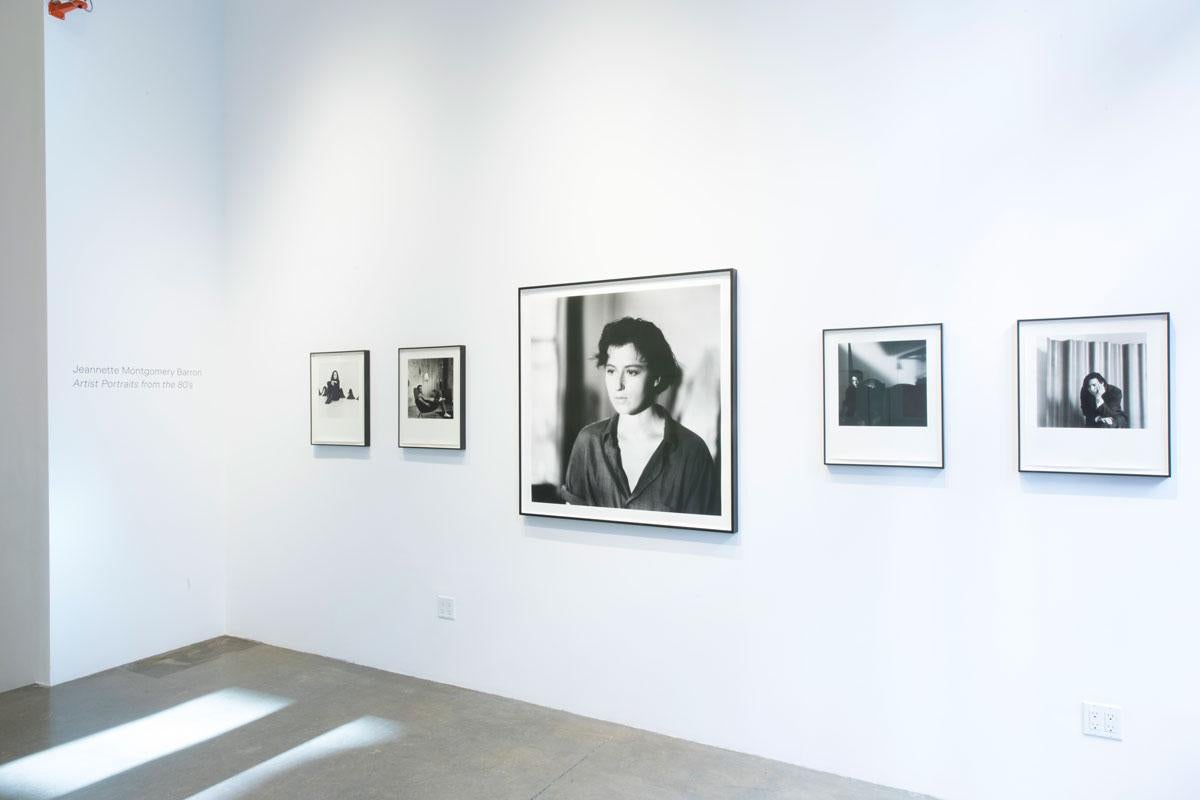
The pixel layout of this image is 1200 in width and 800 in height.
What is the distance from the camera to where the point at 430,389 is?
13.7ft

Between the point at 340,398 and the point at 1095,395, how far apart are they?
364 centimetres

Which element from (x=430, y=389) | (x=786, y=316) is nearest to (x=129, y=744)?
(x=430, y=389)

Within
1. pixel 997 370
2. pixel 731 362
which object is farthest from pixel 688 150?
pixel 997 370

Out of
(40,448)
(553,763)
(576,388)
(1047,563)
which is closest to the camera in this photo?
(1047,563)

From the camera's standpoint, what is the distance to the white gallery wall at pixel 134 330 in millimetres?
4215

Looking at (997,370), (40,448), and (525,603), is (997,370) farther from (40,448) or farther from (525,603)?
(40,448)

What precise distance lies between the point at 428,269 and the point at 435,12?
4.40ft

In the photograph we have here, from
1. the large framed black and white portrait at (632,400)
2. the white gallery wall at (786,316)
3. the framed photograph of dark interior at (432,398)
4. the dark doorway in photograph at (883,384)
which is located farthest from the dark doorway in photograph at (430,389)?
the dark doorway in photograph at (883,384)

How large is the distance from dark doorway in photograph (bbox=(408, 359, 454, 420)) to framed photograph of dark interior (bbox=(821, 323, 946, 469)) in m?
1.93

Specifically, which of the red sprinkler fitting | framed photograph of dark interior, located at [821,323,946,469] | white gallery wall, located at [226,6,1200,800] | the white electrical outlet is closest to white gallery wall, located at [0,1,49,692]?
the red sprinkler fitting

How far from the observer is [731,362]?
334cm

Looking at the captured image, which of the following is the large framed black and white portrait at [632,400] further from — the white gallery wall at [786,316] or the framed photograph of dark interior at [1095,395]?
the framed photograph of dark interior at [1095,395]

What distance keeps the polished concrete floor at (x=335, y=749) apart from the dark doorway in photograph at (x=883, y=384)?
1.40 meters

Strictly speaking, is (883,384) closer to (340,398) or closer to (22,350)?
(340,398)
